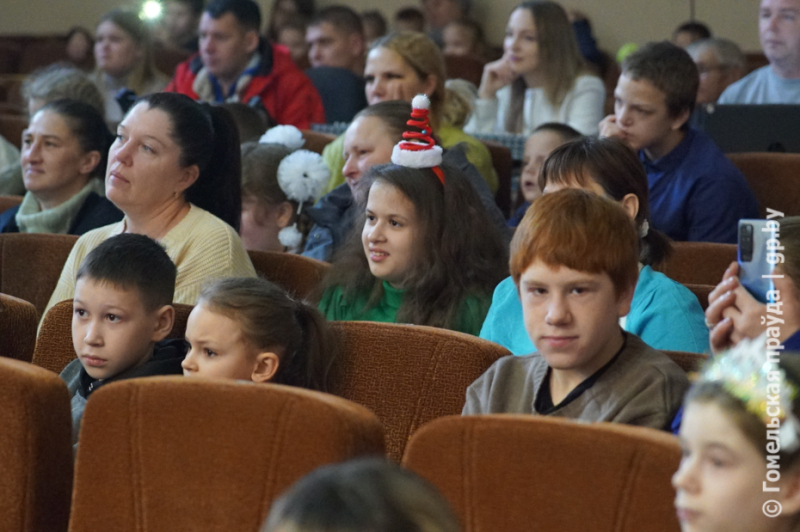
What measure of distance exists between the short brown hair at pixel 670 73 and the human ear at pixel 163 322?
1659 millimetres

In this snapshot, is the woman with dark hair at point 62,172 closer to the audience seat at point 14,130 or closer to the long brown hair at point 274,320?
the long brown hair at point 274,320

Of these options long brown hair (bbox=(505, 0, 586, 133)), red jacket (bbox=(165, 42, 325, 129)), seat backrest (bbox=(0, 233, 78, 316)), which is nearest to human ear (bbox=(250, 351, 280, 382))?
seat backrest (bbox=(0, 233, 78, 316))

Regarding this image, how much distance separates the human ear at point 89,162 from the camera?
3.18m

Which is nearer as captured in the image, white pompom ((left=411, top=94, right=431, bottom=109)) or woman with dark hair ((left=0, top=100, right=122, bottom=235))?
white pompom ((left=411, top=94, right=431, bottom=109))

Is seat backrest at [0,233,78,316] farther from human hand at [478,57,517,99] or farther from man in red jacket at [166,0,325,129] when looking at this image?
human hand at [478,57,517,99]

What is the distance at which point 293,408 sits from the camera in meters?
1.37

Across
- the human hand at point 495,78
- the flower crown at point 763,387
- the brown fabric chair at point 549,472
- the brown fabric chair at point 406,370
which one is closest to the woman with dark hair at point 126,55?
the human hand at point 495,78

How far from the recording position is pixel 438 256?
7.86 ft

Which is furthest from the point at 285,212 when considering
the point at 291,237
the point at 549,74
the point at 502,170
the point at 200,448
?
the point at 200,448

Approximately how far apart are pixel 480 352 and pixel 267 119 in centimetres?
267

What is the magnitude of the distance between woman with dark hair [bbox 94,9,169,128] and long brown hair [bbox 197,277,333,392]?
3.41m

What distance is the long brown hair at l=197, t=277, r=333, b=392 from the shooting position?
6.44ft

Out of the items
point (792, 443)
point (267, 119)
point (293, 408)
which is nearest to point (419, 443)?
point (293, 408)

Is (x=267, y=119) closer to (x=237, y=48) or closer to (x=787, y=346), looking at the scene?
(x=237, y=48)
